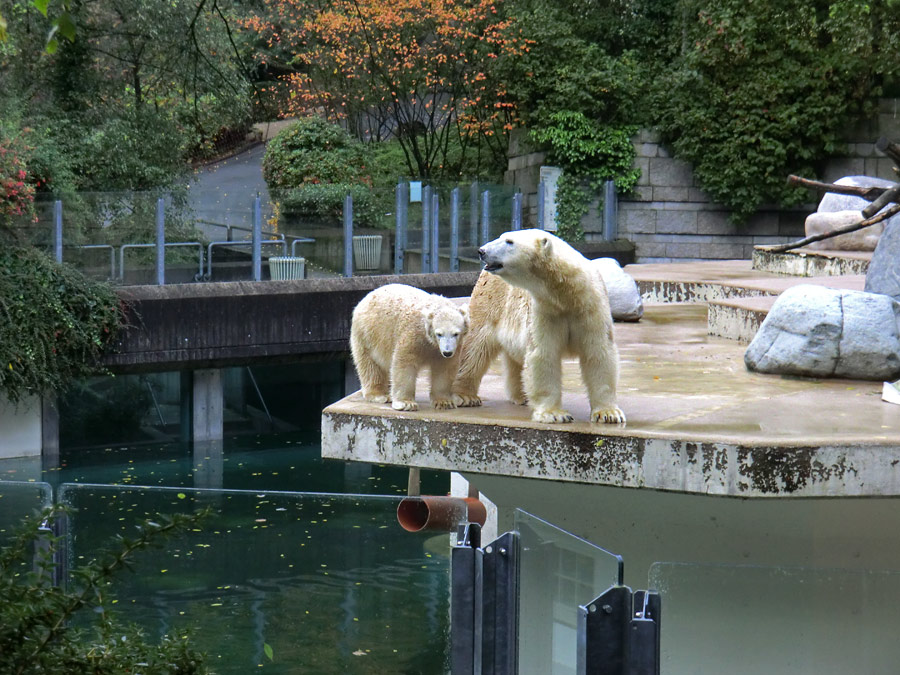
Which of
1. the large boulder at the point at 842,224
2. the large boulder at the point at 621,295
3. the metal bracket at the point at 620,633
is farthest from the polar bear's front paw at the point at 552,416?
the large boulder at the point at 842,224

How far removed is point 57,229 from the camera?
1370 cm

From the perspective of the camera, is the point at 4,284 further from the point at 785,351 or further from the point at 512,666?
the point at 512,666

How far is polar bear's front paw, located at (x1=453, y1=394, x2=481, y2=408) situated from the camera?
5891mm

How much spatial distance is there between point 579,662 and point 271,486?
960 cm

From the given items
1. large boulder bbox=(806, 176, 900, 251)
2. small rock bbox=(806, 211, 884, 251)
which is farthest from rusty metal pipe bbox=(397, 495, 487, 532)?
small rock bbox=(806, 211, 884, 251)

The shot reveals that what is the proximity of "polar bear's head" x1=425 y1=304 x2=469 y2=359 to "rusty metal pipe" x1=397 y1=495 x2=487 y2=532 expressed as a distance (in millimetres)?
674

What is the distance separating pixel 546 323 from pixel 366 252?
10.7 meters

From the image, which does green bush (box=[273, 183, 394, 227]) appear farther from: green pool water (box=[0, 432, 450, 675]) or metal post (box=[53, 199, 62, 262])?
green pool water (box=[0, 432, 450, 675])

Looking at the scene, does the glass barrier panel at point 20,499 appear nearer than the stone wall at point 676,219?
Yes

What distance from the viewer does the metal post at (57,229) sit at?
13.6 meters

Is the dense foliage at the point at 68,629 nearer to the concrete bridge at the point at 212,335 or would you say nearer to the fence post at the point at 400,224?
the concrete bridge at the point at 212,335

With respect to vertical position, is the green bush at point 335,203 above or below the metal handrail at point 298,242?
above

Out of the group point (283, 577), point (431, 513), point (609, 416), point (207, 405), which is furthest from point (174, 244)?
point (609, 416)

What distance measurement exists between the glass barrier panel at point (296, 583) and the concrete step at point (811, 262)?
6.82 metres
